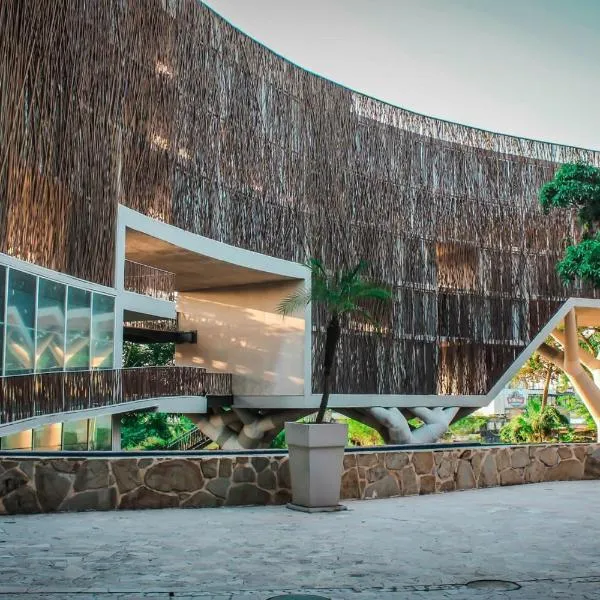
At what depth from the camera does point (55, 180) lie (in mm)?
15656

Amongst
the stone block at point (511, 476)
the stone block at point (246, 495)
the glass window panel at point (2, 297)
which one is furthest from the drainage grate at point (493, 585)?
the glass window panel at point (2, 297)

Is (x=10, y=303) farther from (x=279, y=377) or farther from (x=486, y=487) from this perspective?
(x=279, y=377)

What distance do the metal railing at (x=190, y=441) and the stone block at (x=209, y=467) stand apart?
77.0 feet

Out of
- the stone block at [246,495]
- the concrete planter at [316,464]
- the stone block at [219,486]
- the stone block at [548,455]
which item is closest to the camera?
the concrete planter at [316,464]

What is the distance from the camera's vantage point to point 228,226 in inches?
958

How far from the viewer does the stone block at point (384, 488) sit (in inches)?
465

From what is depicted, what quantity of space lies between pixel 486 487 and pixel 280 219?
46.5 feet


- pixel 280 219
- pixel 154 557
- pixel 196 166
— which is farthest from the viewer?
pixel 280 219

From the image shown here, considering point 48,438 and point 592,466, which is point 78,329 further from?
point 592,466

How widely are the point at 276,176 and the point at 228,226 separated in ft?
9.15

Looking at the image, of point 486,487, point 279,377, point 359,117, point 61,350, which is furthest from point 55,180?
point 359,117

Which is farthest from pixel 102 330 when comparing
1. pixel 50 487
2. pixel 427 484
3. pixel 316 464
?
pixel 316 464

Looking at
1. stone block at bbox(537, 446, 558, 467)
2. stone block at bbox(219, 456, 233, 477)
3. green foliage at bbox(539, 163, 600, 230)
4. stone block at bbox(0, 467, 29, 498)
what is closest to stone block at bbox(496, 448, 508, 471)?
stone block at bbox(537, 446, 558, 467)

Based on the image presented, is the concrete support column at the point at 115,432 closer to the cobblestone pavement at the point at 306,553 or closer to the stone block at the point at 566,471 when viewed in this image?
the stone block at the point at 566,471
